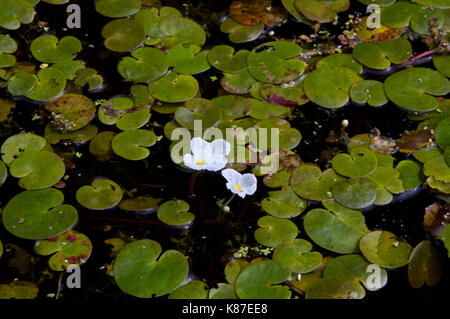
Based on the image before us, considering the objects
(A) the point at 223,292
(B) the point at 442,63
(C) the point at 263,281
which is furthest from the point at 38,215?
(B) the point at 442,63

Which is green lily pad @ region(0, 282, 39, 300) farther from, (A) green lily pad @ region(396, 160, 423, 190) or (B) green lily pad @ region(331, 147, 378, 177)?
(A) green lily pad @ region(396, 160, 423, 190)

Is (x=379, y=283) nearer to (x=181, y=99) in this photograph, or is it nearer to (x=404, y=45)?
(x=181, y=99)

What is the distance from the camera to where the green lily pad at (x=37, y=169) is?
2.01 metres

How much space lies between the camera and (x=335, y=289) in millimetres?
1692

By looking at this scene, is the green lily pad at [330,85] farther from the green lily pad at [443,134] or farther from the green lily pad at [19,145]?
the green lily pad at [19,145]

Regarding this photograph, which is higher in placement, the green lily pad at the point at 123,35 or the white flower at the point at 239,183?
the green lily pad at the point at 123,35

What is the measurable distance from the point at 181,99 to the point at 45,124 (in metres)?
0.65

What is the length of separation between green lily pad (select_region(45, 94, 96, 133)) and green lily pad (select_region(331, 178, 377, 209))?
1179 millimetres


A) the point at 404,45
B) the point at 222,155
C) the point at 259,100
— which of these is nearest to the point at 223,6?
the point at 259,100

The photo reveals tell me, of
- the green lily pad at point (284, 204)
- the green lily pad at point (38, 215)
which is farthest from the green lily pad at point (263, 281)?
the green lily pad at point (38, 215)

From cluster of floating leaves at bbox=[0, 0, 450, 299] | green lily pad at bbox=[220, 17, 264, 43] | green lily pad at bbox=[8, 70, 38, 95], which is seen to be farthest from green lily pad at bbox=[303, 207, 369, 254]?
green lily pad at bbox=[8, 70, 38, 95]

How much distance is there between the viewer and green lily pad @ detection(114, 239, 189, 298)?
5.61ft

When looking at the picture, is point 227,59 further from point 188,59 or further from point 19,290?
point 19,290

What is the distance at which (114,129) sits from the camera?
2.23m
